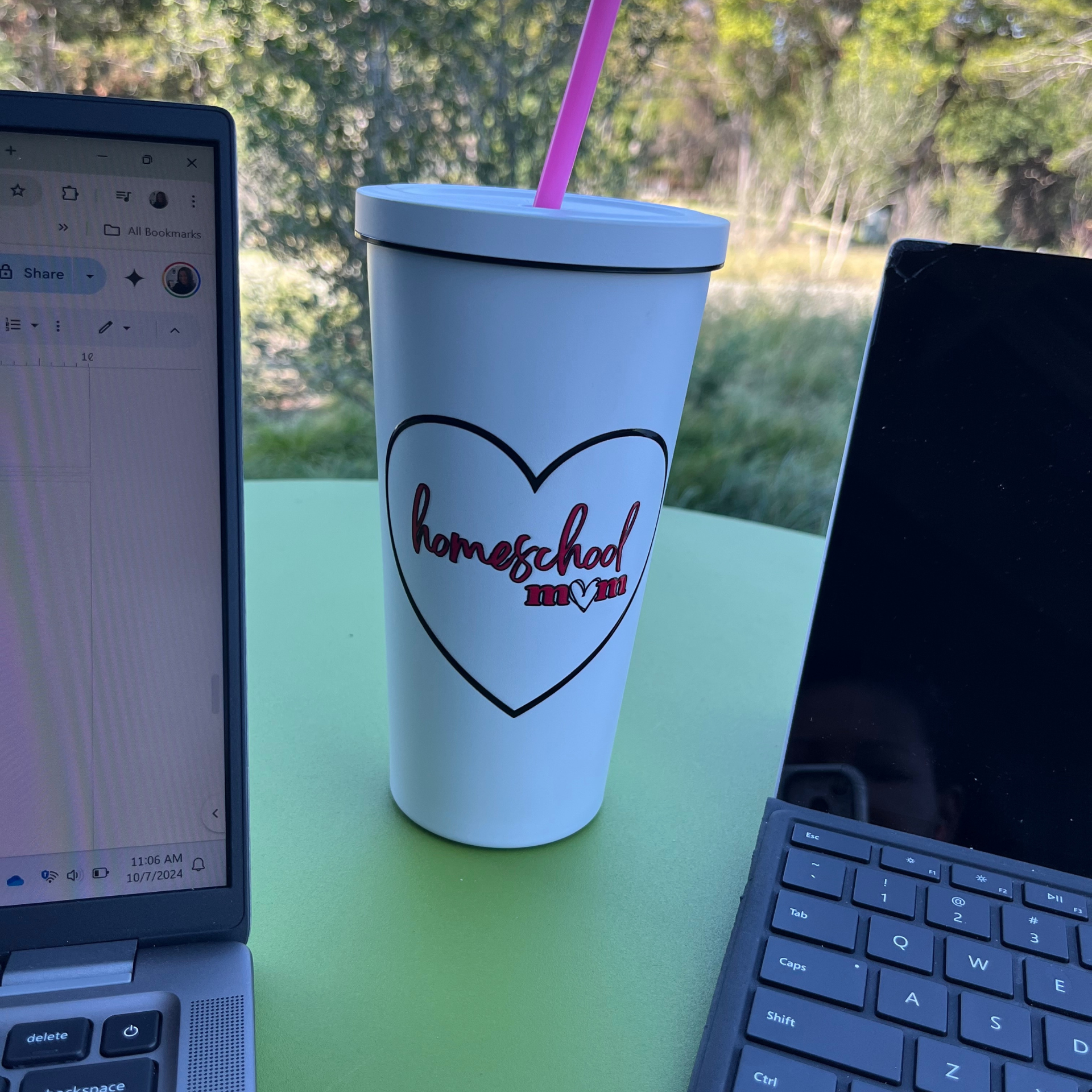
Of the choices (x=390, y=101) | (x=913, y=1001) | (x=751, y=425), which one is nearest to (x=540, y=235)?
(x=913, y=1001)

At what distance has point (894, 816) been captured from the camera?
0.42 m

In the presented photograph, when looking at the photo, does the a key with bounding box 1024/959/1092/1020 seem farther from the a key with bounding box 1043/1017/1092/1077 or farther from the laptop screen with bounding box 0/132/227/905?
the laptop screen with bounding box 0/132/227/905

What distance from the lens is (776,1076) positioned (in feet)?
0.95

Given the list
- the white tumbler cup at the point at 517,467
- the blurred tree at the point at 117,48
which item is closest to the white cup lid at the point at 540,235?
the white tumbler cup at the point at 517,467

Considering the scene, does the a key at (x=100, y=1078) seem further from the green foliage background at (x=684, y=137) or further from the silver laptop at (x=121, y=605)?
the green foliage background at (x=684, y=137)

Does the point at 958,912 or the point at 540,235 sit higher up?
the point at 540,235

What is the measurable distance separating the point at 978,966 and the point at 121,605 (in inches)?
12.4

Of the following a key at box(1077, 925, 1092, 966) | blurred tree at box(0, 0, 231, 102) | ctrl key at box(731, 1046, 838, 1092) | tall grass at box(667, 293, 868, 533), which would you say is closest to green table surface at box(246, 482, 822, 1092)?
ctrl key at box(731, 1046, 838, 1092)

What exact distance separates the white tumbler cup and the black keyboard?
Result: 100 millimetres

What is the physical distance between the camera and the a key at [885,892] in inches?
14.1

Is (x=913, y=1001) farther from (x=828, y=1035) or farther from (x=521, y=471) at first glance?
(x=521, y=471)

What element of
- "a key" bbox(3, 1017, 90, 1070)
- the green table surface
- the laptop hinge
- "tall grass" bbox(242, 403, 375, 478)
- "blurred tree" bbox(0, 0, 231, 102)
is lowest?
"tall grass" bbox(242, 403, 375, 478)

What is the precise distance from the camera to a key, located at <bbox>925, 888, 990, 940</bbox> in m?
0.35

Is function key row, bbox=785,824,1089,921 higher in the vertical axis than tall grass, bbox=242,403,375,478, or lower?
higher
